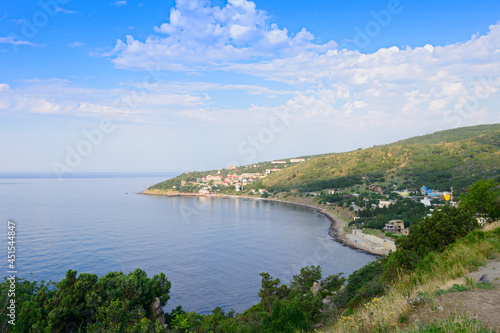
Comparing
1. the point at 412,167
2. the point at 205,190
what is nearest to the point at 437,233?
the point at 412,167

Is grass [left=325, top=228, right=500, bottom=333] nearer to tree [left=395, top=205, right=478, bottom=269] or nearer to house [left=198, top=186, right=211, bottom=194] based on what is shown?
tree [left=395, top=205, right=478, bottom=269]

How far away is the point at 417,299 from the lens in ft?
14.1

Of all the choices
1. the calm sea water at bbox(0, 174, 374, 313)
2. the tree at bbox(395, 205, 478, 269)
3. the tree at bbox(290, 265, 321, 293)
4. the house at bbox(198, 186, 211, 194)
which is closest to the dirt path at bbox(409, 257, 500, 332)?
the tree at bbox(395, 205, 478, 269)

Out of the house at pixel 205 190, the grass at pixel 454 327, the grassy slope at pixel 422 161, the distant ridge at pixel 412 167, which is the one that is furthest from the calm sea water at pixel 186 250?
the house at pixel 205 190

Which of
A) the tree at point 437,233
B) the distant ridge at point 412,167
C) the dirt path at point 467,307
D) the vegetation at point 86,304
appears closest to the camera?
the dirt path at point 467,307

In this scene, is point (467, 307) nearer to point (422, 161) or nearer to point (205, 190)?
point (422, 161)

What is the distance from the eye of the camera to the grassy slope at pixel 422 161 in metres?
59.8

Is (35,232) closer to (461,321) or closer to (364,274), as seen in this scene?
(364,274)

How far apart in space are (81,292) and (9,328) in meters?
2.33

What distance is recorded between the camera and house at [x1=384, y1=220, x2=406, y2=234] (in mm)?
37350

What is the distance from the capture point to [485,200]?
17297mm

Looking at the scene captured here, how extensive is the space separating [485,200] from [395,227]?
71.4 feet

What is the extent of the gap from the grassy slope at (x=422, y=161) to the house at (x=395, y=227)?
2076 cm

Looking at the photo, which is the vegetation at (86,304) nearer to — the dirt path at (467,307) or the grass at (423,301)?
the grass at (423,301)
